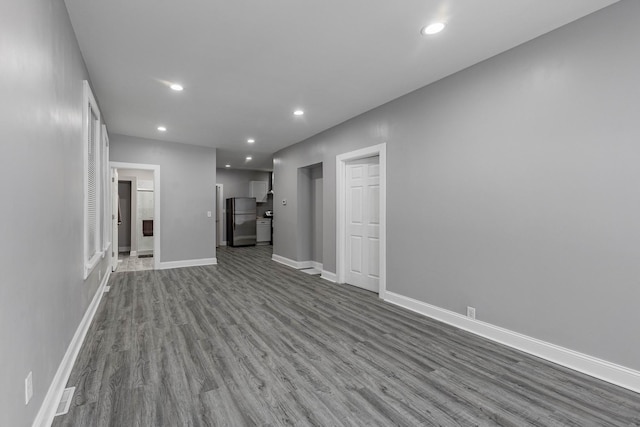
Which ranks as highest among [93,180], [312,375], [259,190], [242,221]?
[259,190]

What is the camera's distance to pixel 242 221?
9.96 metres

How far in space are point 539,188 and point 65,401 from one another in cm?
380

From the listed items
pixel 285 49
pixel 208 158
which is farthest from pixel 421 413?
pixel 208 158

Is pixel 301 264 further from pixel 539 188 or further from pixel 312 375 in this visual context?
pixel 539 188

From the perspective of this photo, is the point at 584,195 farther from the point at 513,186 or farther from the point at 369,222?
the point at 369,222

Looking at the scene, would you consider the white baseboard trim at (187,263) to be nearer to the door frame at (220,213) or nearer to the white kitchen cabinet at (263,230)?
the white kitchen cabinet at (263,230)

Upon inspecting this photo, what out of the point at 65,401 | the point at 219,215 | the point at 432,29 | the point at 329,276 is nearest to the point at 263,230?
the point at 219,215

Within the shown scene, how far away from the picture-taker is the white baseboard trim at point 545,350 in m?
2.08

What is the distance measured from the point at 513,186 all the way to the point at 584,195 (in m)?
0.51

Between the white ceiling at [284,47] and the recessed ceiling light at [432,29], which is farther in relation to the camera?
the recessed ceiling light at [432,29]

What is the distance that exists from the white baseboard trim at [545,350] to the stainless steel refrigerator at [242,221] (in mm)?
7415

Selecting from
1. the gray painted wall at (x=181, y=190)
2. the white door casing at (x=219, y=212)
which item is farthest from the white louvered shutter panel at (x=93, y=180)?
the white door casing at (x=219, y=212)

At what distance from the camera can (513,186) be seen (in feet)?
8.89

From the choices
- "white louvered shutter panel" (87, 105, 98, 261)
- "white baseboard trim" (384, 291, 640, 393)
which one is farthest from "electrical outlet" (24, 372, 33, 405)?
"white baseboard trim" (384, 291, 640, 393)
